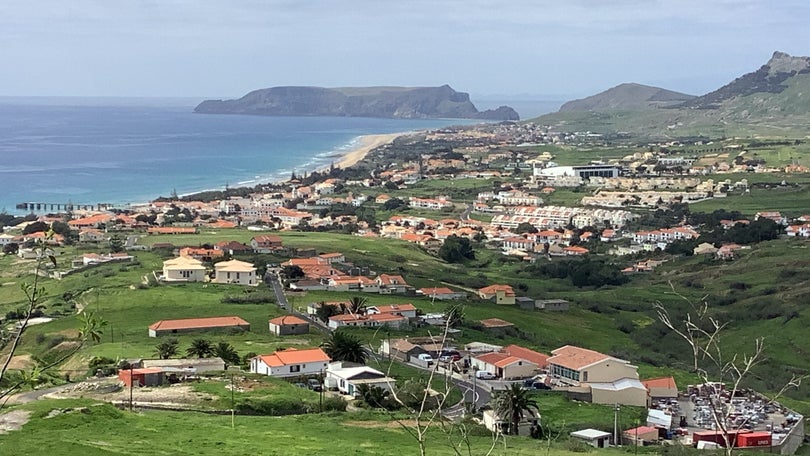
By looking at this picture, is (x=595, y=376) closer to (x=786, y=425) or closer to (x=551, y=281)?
(x=786, y=425)

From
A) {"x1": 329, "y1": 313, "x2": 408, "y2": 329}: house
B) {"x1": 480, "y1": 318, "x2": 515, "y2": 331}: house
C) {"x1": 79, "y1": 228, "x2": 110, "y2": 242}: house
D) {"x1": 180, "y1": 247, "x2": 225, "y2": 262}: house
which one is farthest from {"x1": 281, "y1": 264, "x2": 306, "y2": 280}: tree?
{"x1": 79, "y1": 228, "x2": 110, "y2": 242}: house

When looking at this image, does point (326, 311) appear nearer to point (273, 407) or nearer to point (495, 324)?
point (495, 324)

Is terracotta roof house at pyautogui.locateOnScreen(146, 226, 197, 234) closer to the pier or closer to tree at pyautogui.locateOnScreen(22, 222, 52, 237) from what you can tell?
tree at pyautogui.locateOnScreen(22, 222, 52, 237)

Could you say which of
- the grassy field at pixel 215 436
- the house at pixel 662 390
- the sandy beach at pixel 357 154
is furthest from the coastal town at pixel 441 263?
the sandy beach at pixel 357 154

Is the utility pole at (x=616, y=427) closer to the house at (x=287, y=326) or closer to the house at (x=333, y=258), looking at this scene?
the house at (x=287, y=326)

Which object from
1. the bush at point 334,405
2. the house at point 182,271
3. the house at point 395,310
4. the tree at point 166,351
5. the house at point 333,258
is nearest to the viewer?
the bush at point 334,405

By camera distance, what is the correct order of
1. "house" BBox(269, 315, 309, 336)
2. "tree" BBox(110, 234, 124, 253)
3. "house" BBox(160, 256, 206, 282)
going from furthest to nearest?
"tree" BBox(110, 234, 124, 253), "house" BBox(160, 256, 206, 282), "house" BBox(269, 315, 309, 336)

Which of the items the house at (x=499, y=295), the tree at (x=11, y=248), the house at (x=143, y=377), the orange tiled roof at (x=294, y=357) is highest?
the house at (x=143, y=377)

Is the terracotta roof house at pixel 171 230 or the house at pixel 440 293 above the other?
the terracotta roof house at pixel 171 230
